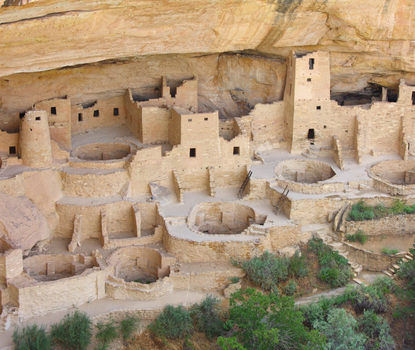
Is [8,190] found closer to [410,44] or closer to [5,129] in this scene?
[5,129]

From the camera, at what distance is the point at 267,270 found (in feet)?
55.0

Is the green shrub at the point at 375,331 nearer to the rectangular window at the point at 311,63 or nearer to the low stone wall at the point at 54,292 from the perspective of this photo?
the low stone wall at the point at 54,292

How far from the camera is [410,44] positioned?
19141 mm

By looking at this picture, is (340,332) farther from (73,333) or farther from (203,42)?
(203,42)

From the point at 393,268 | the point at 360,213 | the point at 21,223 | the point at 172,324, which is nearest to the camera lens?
the point at 172,324

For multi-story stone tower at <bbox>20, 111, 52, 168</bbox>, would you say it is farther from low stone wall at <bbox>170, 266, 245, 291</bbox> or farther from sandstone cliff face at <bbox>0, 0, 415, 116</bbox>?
low stone wall at <bbox>170, 266, 245, 291</bbox>

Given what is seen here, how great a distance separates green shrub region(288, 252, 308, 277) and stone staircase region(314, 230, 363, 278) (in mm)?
1053

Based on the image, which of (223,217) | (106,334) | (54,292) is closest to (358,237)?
(223,217)

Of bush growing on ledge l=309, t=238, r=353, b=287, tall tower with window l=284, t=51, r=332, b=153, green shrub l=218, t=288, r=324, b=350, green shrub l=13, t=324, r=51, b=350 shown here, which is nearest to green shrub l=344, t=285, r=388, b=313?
bush growing on ledge l=309, t=238, r=353, b=287

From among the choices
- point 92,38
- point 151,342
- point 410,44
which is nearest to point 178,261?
point 151,342

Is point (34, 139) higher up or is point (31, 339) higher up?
point (34, 139)

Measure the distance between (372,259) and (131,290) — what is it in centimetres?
661

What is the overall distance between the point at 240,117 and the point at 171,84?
2.54 meters

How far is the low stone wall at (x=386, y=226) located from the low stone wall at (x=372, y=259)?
0.65 metres
